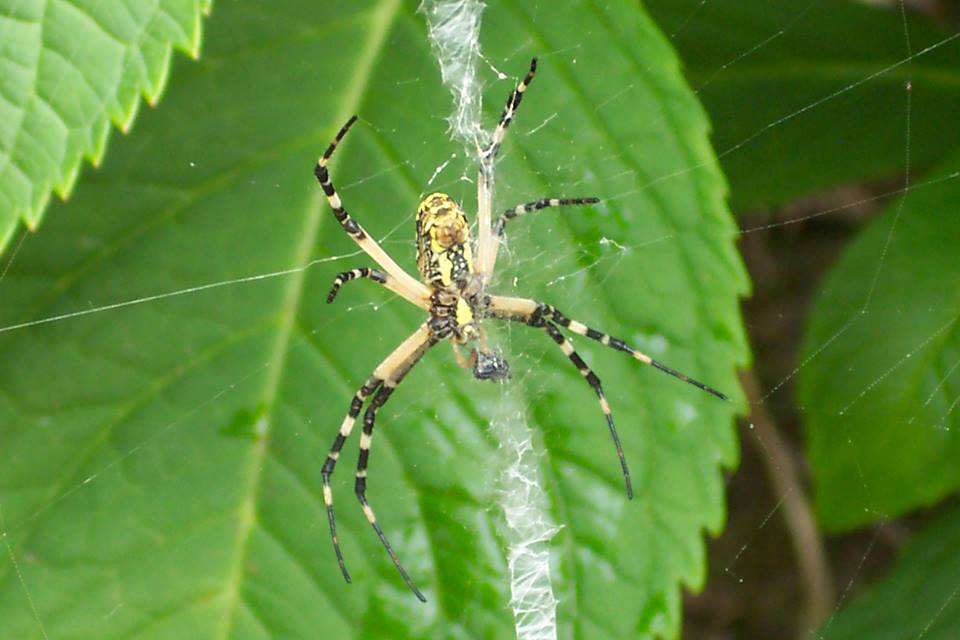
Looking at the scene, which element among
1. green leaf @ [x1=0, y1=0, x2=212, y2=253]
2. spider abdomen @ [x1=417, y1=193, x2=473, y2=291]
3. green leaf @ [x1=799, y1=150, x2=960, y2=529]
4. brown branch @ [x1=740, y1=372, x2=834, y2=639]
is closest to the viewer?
green leaf @ [x1=0, y1=0, x2=212, y2=253]

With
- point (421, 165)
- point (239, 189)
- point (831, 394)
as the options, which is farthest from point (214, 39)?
point (831, 394)

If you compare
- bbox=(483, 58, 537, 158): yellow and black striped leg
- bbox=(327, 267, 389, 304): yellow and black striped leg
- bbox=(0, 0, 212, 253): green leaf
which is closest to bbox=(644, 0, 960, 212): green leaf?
bbox=(483, 58, 537, 158): yellow and black striped leg

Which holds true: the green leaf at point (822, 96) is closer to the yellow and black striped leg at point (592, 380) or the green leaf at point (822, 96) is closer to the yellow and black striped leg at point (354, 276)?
the yellow and black striped leg at point (592, 380)

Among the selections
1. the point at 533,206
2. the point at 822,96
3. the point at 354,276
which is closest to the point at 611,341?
the point at 533,206

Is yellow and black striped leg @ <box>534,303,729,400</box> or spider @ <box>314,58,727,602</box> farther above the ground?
spider @ <box>314,58,727,602</box>

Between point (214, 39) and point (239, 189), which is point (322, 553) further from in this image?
point (214, 39)

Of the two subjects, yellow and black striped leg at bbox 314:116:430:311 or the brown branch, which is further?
the brown branch

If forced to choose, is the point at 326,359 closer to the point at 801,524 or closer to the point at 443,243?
the point at 443,243

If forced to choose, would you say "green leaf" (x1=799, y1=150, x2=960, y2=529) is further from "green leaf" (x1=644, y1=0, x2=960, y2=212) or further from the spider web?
"green leaf" (x1=644, y1=0, x2=960, y2=212)
